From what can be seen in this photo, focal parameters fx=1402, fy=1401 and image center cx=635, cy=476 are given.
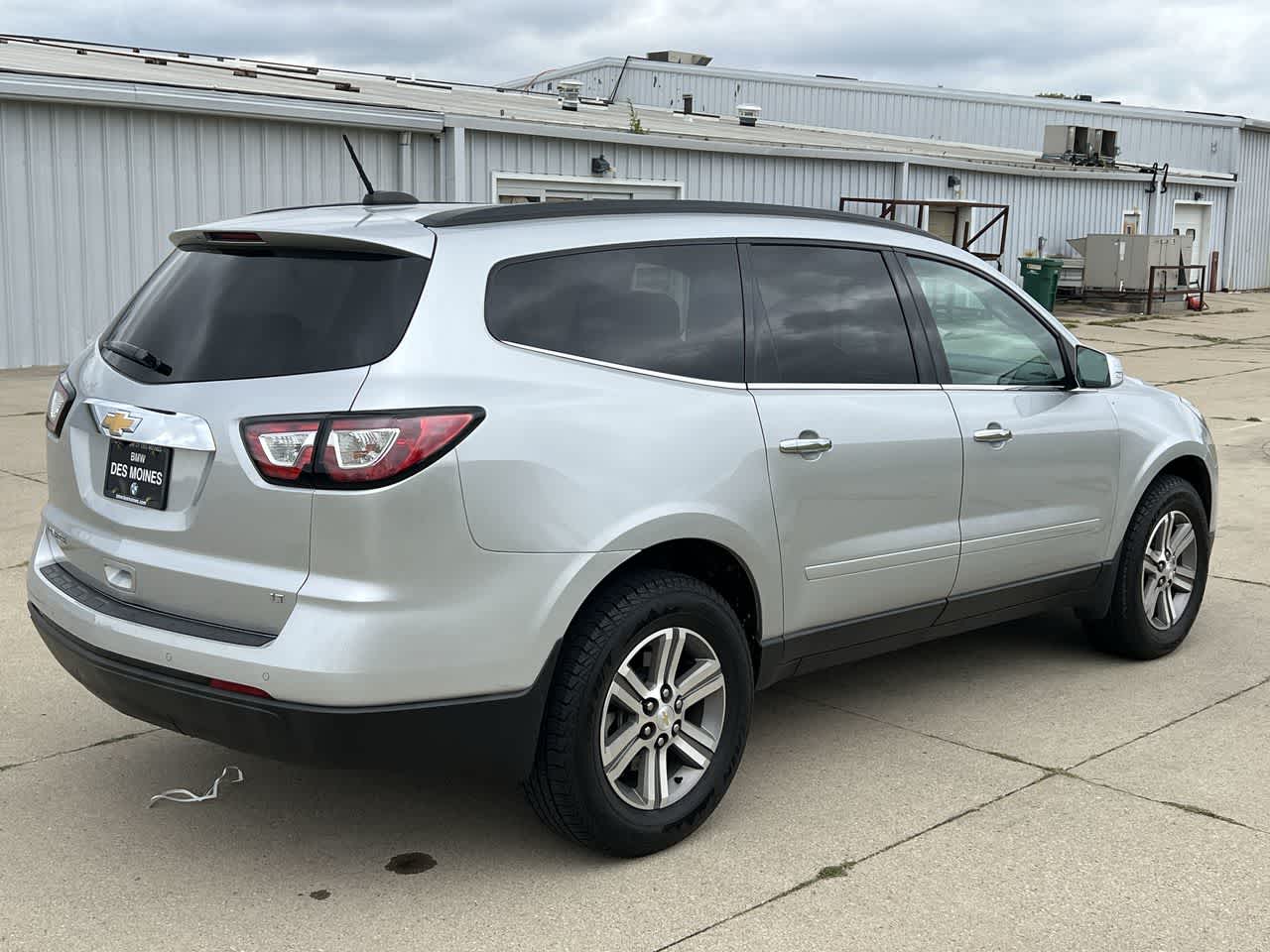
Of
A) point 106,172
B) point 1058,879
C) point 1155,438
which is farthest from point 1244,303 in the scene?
point 1058,879

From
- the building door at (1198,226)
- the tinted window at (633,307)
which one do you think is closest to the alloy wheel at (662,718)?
the tinted window at (633,307)

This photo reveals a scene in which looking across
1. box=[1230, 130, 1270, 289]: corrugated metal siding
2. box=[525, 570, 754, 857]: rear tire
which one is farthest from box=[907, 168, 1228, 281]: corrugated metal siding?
box=[525, 570, 754, 857]: rear tire

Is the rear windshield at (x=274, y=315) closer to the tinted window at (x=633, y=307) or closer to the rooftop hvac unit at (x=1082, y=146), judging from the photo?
the tinted window at (x=633, y=307)

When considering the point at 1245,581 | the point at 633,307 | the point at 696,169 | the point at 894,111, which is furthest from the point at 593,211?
the point at 894,111

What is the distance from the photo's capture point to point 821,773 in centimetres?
443

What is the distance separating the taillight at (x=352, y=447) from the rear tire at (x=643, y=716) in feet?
2.12

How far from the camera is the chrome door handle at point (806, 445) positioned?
13.3 ft

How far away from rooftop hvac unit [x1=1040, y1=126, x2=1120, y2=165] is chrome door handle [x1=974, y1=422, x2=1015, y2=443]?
29.9 meters

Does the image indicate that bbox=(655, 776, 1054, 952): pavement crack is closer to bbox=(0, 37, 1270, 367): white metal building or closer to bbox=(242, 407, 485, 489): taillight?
bbox=(242, 407, 485, 489): taillight

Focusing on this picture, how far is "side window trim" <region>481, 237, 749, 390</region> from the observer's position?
140 inches

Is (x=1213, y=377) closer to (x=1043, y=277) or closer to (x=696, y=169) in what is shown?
(x=696, y=169)

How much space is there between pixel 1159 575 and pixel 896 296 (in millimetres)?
1867

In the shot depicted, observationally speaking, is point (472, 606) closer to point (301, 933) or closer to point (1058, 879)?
point (301, 933)

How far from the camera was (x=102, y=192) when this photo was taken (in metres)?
15.2
